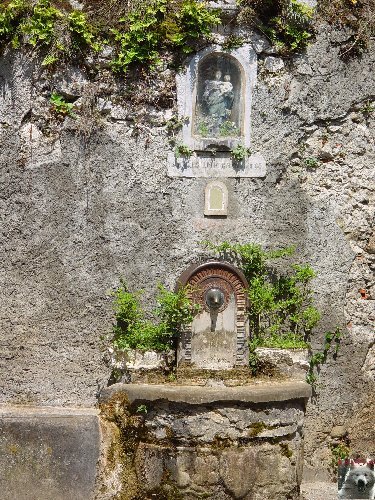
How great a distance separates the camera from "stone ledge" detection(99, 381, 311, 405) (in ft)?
18.9

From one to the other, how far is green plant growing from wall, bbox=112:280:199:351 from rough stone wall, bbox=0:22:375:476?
0.12 m

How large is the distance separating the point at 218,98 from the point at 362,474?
3.36m

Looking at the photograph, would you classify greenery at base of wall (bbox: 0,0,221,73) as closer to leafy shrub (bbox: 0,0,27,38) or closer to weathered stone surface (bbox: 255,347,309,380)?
leafy shrub (bbox: 0,0,27,38)

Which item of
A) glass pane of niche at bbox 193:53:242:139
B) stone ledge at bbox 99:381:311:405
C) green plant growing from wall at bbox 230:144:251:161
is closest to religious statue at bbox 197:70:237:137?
glass pane of niche at bbox 193:53:242:139

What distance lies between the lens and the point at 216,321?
639 cm

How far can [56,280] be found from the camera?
6.58 m

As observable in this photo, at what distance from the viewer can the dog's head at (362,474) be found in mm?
6504

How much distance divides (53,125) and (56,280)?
129 centimetres

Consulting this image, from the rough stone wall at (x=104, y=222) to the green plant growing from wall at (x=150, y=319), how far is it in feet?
0.38

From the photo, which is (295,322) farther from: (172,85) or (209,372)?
(172,85)

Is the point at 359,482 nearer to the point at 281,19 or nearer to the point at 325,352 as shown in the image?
the point at 325,352

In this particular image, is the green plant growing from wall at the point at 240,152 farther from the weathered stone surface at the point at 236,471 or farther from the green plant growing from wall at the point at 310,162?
the weathered stone surface at the point at 236,471

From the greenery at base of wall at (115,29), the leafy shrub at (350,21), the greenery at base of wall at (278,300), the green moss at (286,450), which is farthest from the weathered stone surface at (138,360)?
the leafy shrub at (350,21)

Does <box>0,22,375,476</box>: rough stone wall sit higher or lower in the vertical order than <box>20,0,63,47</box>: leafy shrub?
lower
